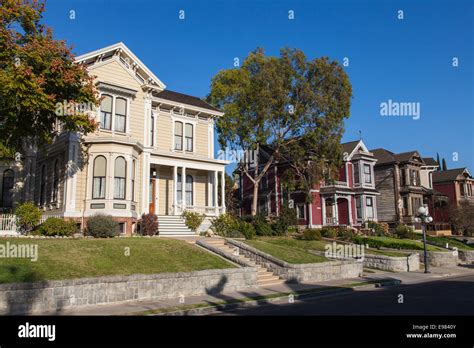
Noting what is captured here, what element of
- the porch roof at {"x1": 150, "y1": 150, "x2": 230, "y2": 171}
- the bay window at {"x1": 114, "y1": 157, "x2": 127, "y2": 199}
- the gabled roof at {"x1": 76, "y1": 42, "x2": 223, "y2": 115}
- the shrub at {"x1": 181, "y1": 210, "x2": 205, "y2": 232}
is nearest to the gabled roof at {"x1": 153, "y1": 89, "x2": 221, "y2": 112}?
the gabled roof at {"x1": 76, "y1": 42, "x2": 223, "y2": 115}

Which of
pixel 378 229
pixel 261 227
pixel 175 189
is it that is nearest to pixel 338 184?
pixel 378 229

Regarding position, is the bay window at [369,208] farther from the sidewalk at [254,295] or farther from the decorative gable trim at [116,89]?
the decorative gable trim at [116,89]

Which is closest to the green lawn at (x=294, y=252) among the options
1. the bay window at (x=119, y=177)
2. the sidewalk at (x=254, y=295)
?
the sidewalk at (x=254, y=295)

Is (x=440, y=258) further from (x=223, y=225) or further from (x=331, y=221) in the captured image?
(x=223, y=225)

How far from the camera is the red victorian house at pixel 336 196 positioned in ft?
140

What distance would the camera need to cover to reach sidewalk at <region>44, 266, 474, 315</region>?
1242 cm

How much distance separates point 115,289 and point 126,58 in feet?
55.3

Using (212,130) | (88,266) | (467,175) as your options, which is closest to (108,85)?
(212,130)

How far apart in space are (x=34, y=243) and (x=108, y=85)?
1154cm

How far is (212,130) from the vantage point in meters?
31.6

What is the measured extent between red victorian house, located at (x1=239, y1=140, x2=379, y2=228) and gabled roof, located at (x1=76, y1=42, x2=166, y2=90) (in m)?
20.4

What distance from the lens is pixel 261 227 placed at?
31844mm

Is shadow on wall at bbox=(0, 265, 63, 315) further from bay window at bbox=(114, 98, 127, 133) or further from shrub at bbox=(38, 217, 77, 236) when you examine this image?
bay window at bbox=(114, 98, 127, 133)

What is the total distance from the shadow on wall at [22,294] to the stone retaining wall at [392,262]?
19684mm
